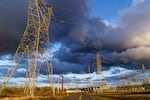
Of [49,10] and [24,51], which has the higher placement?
[49,10]

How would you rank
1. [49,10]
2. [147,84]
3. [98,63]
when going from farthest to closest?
[147,84], [98,63], [49,10]

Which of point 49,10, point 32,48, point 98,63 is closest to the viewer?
point 32,48

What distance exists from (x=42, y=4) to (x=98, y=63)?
67016 mm

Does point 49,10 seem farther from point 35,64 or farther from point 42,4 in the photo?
point 35,64

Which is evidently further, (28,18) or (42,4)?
(42,4)

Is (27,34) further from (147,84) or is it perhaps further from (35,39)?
(147,84)

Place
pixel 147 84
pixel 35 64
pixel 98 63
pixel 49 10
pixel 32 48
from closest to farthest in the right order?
1. pixel 35 64
2. pixel 32 48
3. pixel 49 10
4. pixel 98 63
5. pixel 147 84

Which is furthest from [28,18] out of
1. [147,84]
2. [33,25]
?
[147,84]

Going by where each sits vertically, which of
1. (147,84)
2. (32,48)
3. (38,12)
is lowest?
(147,84)

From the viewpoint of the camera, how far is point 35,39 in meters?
46.7

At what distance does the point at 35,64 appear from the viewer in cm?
4419

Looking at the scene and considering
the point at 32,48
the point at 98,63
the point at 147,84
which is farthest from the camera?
the point at 147,84

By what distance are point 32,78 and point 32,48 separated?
233 inches

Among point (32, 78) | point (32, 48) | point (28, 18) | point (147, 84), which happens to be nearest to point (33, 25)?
point (28, 18)
